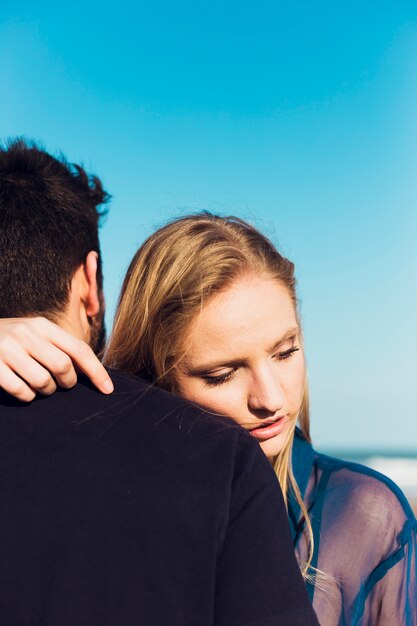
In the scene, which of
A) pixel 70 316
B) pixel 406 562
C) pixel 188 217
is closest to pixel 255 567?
pixel 70 316

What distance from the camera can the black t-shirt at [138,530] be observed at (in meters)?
1.55

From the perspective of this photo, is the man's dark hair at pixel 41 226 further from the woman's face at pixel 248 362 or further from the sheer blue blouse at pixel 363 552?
the sheer blue blouse at pixel 363 552

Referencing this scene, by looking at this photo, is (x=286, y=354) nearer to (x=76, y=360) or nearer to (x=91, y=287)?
(x=91, y=287)

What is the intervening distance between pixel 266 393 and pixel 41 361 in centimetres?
117

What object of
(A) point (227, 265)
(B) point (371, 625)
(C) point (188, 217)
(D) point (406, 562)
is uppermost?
(C) point (188, 217)

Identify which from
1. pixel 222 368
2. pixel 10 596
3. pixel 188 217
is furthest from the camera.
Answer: pixel 188 217

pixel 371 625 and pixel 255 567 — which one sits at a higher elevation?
pixel 255 567

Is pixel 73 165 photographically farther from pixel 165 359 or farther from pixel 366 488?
pixel 366 488

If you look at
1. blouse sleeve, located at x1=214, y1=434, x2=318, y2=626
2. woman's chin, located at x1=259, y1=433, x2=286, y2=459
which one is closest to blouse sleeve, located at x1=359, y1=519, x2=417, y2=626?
woman's chin, located at x1=259, y1=433, x2=286, y2=459

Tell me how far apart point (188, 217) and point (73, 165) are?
0.71 metres

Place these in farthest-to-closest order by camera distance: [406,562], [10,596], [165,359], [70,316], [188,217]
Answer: [188,217]
[165,359]
[406,562]
[70,316]
[10,596]

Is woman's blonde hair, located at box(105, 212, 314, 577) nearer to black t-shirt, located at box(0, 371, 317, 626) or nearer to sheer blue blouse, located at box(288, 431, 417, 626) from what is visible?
sheer blue blouse, located at box(288, 431, 417, 626)

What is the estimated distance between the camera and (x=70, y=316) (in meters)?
2.21

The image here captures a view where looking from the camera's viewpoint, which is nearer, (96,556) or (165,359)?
(96,556)
